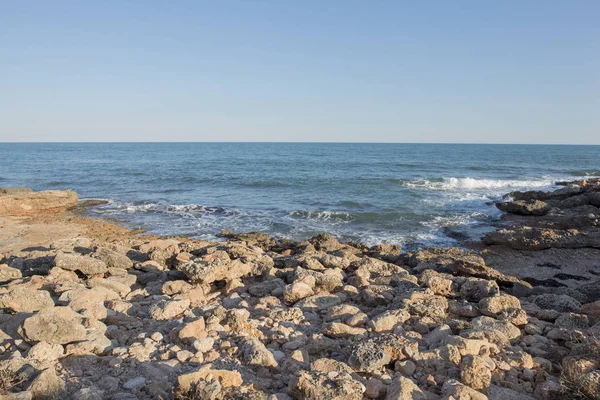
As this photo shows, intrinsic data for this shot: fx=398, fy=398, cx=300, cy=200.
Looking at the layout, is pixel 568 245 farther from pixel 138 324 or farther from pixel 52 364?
pixel 52 364

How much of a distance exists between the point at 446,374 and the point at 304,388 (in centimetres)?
168

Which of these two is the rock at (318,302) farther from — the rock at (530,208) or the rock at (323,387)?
the rock at (530,208)

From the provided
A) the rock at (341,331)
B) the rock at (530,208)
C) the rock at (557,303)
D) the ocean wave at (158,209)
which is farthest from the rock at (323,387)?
the rock at (530,208)

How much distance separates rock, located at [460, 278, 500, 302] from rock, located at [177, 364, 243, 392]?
465 centimetres

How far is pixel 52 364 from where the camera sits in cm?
427

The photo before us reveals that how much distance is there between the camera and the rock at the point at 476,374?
13.6 ft

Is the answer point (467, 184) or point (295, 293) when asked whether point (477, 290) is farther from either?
point (467, 184)

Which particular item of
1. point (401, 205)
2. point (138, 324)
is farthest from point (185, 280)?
point (401, 205)

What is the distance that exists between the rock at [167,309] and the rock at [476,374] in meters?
3.87

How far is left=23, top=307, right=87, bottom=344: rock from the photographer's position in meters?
4.63

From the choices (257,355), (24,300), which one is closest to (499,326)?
(257,355)

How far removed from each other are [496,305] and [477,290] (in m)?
0.83

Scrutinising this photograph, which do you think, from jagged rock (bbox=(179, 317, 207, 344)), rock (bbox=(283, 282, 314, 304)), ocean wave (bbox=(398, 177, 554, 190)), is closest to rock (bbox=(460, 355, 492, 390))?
rock (bbox=(283, 282, 314, 304))

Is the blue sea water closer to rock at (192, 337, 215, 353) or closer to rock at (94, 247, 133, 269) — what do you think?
rock at (94, 247, 133, 269)
